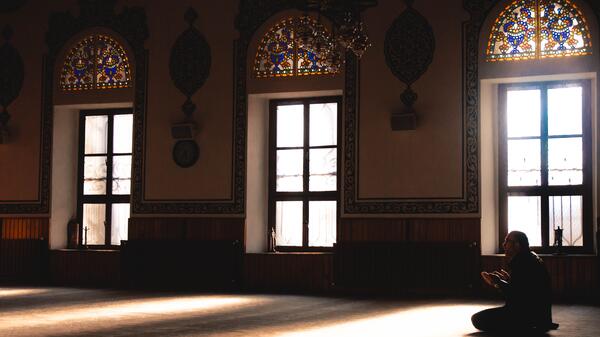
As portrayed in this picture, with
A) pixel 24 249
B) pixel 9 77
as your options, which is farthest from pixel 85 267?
pixel 9 77

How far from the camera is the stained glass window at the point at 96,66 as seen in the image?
1159 cm

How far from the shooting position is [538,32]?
32.1 ft

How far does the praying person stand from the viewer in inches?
245

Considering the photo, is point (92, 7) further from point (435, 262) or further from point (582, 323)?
point (582, 323)

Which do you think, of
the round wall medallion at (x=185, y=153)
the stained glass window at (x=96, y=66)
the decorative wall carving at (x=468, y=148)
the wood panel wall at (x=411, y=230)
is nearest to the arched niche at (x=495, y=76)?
the decorative wall carving at (x=468, y=148)

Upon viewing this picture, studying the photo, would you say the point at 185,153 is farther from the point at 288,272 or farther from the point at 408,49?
the point at 408,49

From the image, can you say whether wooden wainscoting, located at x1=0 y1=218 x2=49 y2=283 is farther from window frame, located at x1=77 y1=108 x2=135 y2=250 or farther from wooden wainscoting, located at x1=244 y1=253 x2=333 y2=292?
wooden wainscoting, located at x1=244 y1=253 x2=333 y2=292

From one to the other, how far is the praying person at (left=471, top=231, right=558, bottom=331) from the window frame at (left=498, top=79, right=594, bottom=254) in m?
3.56

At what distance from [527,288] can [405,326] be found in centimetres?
120

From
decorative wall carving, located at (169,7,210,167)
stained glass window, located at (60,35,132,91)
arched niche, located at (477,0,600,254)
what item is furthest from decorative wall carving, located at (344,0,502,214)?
stained glass window, located at (60,35,132,91)

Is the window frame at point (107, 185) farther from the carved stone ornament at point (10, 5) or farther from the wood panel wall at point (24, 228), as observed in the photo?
the carved stone ornament at point (10, 5)

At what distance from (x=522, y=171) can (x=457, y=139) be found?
0.86m

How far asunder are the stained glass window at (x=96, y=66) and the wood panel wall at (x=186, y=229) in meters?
1.88

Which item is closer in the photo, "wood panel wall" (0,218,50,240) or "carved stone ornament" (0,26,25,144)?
"wood panel wall" (0,218,50,240)
